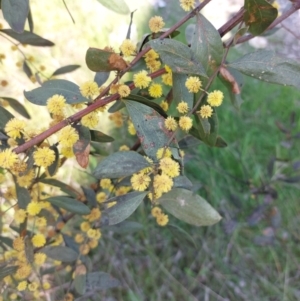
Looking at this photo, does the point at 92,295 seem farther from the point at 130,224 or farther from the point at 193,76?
the point at 193,76

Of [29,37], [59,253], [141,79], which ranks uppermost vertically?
[29,37]

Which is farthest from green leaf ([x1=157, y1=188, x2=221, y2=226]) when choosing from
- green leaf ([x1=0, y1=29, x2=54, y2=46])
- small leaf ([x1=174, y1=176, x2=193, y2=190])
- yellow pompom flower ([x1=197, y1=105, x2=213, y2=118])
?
green leaf ([x1=0, y1=29, x2=54, y2=46])

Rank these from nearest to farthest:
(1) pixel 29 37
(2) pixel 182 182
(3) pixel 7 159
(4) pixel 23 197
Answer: (3) pixel 7 159 → (2) pixel 182 182 → (4) pixel 23 197 → (1) pixel 29 37

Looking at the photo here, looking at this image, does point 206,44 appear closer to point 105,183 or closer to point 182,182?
point 182,182

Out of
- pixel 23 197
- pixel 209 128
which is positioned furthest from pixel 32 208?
pixel 209 128

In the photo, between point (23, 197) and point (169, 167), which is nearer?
point (169, 167)

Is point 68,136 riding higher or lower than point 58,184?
higher

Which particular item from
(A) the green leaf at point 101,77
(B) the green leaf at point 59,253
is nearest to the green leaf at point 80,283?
(B) the green leaf at point 59,253
